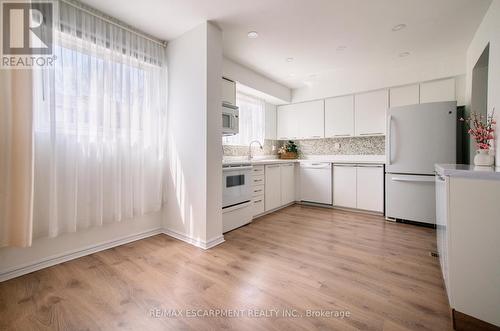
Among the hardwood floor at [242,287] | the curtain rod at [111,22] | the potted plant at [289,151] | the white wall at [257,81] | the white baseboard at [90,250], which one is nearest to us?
the hardwood floor at [242,287]

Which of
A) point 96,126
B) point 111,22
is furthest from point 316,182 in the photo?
point 111,22

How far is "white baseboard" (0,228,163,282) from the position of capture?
5.99 feet

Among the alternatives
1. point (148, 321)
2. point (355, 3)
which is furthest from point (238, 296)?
point (355, 3)

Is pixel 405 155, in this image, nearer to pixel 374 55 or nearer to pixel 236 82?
pixel 374 55

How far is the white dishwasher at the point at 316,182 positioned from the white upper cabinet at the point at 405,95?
1.49 meters

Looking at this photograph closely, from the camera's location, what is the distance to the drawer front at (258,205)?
11.5 feet

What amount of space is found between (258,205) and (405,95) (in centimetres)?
303

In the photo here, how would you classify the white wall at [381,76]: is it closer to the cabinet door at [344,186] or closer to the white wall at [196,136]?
the cabinet door at [344,186]

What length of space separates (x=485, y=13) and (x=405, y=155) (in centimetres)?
170

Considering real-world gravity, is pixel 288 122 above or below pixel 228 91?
below

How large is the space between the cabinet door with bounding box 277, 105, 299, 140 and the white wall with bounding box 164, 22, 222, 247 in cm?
266

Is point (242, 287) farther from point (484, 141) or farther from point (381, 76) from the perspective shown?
point (381, 76)

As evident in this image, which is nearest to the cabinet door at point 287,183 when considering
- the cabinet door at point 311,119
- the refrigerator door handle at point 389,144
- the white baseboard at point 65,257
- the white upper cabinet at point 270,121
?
the cabinet door at point 311,119

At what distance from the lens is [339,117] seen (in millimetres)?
4273
